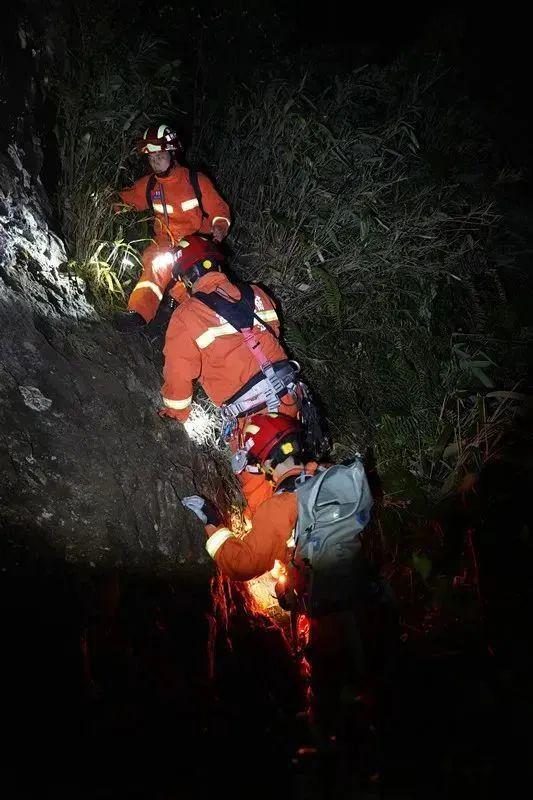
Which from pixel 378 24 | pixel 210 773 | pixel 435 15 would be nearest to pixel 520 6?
pixel 435 15

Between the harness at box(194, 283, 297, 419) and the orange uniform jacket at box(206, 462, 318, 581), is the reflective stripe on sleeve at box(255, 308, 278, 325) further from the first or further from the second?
the orange uniform jacket at box(206, 462, 318, 581)

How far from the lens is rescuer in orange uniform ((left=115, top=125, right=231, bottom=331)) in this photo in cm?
373

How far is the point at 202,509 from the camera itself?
3.05 m

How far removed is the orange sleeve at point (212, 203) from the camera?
14.7 feet

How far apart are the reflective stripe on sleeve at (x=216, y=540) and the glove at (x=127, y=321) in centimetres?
165

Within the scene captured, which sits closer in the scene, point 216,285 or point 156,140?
point 216,285

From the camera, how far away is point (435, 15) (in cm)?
714

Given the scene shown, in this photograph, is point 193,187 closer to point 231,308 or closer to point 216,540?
point 231,308

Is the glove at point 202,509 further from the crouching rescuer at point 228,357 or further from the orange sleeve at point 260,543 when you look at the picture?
the crouching rescuer at point 228,357

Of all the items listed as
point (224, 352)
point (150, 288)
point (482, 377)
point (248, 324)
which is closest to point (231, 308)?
point (248, 324)

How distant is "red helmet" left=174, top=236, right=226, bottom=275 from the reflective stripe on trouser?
20 cm

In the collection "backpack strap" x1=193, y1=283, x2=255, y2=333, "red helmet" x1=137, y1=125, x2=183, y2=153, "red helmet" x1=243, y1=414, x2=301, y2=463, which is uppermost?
"red helmet" x1=137, y1=125, x2=183, y2=153

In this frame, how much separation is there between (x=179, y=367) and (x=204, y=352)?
25cm

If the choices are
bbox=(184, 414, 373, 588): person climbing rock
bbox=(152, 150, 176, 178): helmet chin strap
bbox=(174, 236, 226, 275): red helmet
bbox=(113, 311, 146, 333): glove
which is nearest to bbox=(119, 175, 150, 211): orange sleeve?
bbox=(152, 150, 176, 178): helmet chin strap
